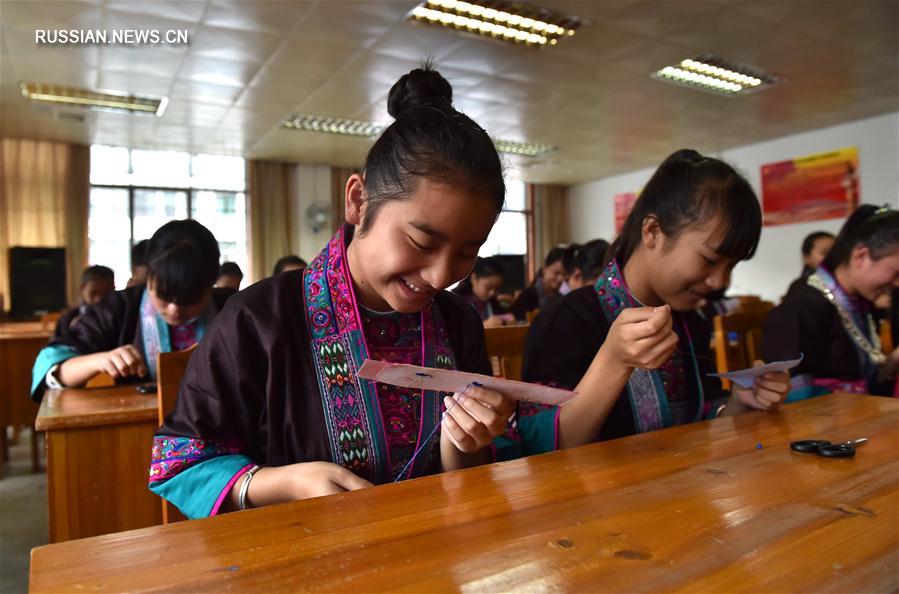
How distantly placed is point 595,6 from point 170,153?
611cm

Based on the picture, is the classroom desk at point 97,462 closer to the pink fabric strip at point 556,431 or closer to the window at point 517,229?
the pink fabric strip at point 556,431

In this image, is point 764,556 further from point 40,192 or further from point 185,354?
point 40,192

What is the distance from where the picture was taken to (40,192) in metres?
7.32

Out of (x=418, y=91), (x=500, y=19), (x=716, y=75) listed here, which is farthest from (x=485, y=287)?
(x=418, y=91)

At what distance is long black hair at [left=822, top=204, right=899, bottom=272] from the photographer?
6.06ft

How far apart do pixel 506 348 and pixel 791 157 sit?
24.0 feet

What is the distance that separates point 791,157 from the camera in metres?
7.46

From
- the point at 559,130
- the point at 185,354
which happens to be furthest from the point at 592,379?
the point at 559,130

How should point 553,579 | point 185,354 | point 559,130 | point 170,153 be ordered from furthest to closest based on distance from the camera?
1. point 170,153
2. point 559,130
3. point 185,354
4. point 553,579

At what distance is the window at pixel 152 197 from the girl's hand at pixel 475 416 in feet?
24.1

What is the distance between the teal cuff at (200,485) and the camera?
824mm

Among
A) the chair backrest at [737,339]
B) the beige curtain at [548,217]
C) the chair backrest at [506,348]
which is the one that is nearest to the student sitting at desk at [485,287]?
the chair backrest at [737,339]

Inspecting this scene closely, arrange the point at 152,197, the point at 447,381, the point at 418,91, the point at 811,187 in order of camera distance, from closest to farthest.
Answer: the point at 447,381 → the point at 418,91 → the point at 811,187 → the point at 152,197

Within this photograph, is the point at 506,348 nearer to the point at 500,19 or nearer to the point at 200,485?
the point at 200,485
